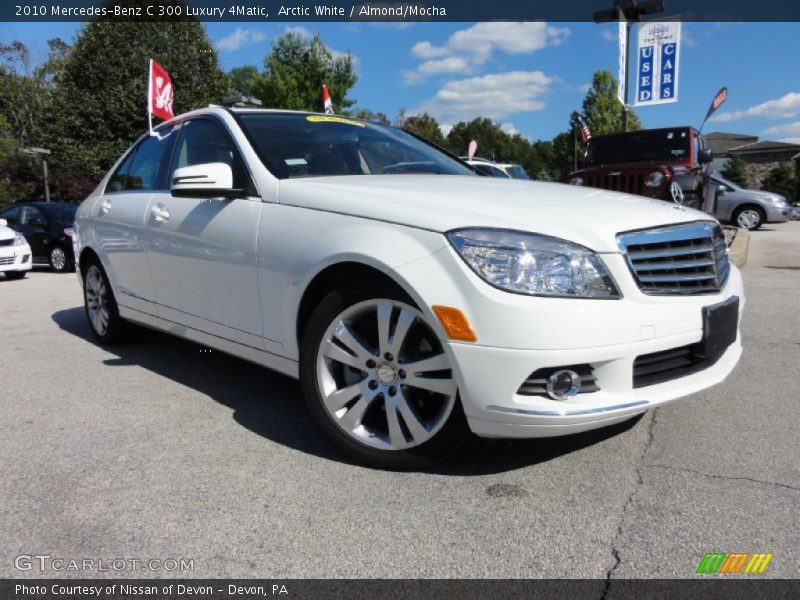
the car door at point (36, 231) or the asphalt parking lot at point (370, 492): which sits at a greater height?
the car door at point (36, 231)

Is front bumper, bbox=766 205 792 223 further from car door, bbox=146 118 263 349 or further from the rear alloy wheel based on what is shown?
car door, bbox=146 118 263 349

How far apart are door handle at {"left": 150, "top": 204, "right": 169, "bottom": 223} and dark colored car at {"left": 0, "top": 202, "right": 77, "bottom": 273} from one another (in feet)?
34.1

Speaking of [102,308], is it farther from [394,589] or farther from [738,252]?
[738,252]

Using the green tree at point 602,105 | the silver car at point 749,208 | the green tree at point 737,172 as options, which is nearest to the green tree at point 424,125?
the green tree at point 602,105

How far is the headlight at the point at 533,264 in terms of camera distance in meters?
2.42

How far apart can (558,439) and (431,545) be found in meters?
1.10

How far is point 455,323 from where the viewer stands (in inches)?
97.0

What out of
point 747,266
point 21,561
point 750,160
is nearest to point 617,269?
point 21,561

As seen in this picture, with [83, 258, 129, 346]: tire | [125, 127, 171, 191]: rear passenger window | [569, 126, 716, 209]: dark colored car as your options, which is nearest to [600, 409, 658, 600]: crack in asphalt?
[125, 127, 171, 191]: rear passenger window

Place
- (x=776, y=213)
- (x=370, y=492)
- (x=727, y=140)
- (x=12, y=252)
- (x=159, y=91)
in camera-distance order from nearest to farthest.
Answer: (x=370, y=492) → (x=159, y=91) → (x=12, y=252) → (x=776, y=213) → (x=727, y=140)

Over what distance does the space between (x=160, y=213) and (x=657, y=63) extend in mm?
12161

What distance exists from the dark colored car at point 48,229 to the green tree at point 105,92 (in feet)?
37.0

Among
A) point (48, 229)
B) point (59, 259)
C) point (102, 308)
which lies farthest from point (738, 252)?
point (48, 229)

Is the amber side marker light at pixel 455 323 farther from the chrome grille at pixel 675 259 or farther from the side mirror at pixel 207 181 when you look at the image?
the side mirror at pixel 207 181
